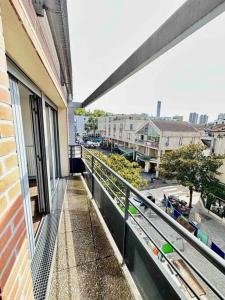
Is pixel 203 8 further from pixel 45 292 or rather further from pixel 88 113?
pixel 88 113

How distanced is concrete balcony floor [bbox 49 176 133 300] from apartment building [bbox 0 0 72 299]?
149mm

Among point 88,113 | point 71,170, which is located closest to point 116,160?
point 71,170

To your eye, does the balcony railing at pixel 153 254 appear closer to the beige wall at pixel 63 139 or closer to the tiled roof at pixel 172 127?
the beige wall at pixel 63 139

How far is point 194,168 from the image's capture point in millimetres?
10750

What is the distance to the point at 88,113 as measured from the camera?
3928cm

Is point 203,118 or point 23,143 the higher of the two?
point 203,118

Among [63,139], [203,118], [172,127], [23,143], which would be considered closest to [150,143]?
[172,127]

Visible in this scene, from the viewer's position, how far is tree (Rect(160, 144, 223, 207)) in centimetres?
1010

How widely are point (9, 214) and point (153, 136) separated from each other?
16.6m

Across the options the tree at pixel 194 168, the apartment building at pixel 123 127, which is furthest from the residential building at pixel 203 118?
the tree at pixel 194 168

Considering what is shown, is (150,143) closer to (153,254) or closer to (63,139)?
(63,139)

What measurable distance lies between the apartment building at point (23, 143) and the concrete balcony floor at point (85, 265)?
0.49 ft

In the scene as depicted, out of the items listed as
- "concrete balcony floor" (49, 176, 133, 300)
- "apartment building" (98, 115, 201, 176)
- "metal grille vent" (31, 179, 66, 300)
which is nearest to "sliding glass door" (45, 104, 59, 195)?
"metal grille vent" (31, 179, 66, 300)

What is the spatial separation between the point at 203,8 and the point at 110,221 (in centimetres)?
231
